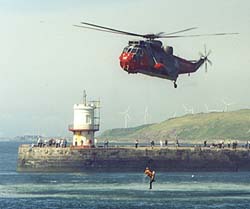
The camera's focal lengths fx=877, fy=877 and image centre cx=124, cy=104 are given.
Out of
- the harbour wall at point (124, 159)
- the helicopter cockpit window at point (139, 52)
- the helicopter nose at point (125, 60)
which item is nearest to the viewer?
the helicopter nose at point (125, 60)

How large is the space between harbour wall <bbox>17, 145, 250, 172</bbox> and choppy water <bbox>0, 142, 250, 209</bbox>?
4.44 metres

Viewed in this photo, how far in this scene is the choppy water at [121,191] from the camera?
91188mm

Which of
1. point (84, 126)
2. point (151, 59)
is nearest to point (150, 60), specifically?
point (151, 59)

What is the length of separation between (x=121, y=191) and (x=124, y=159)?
38.3 m

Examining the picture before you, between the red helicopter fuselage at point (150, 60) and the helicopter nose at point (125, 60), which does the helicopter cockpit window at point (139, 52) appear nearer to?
the red helicopter fuselage at point (150, 60)

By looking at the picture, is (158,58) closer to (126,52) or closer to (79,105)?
(126,52)

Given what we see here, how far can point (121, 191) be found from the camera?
105 meters

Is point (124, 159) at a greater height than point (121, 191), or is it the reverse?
point (124, 159)

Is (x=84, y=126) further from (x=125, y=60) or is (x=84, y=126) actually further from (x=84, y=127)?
(x=125, y=60)

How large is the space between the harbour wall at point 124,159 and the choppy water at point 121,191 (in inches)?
175

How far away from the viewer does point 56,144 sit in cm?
14800

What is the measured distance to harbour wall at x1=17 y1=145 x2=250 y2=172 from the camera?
462 feet

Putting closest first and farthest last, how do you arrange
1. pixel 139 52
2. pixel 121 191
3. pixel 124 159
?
pixel 139 52
pixel 121 191
pixel 124 159

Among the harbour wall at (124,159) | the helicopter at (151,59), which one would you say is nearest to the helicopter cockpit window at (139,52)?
the helicopter at (151,59)
